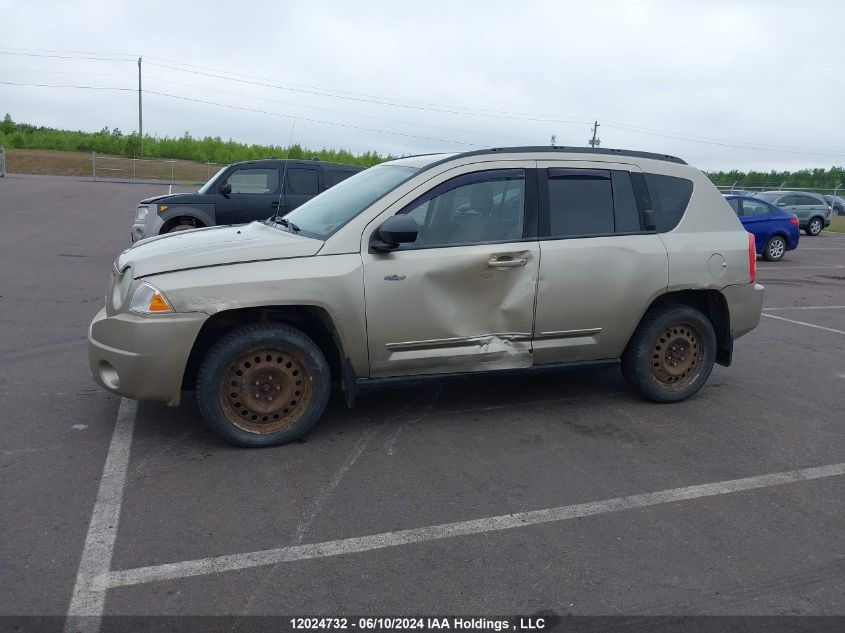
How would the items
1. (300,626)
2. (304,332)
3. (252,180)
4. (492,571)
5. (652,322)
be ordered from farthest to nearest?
1. (252,180)
2. (652,322)
3. (304,332)
4. (492,571)
5. (300,626)

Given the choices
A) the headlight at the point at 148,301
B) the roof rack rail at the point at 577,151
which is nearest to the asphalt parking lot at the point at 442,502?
the headlight at the point at 148,301

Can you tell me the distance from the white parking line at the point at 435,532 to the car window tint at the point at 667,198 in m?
2.03

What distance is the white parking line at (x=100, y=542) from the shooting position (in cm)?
315

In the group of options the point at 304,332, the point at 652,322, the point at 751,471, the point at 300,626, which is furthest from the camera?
the point at 652,322

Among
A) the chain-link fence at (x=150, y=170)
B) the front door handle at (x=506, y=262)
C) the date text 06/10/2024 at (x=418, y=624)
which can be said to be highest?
the chain-link fence at (x=150, y=170)

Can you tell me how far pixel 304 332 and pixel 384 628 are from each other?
2.45m

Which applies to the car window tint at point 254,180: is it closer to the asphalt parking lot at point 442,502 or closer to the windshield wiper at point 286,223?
the asphalt parking lot at point 442,502

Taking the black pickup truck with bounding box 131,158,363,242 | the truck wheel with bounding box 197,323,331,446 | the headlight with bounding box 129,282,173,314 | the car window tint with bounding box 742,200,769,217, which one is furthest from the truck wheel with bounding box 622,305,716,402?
the car window tint with bounding box 742,200,769,217

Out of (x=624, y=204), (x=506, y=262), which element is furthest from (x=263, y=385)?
(x=624, y=204)

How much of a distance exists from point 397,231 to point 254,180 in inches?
339

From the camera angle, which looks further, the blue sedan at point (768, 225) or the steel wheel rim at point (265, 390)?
the blue sedan at point (768, 225)

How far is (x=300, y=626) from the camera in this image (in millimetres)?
3129

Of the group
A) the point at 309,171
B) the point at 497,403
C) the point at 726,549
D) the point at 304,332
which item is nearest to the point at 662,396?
the point at 497,403

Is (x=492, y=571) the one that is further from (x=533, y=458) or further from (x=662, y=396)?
(x=662, y=396)
